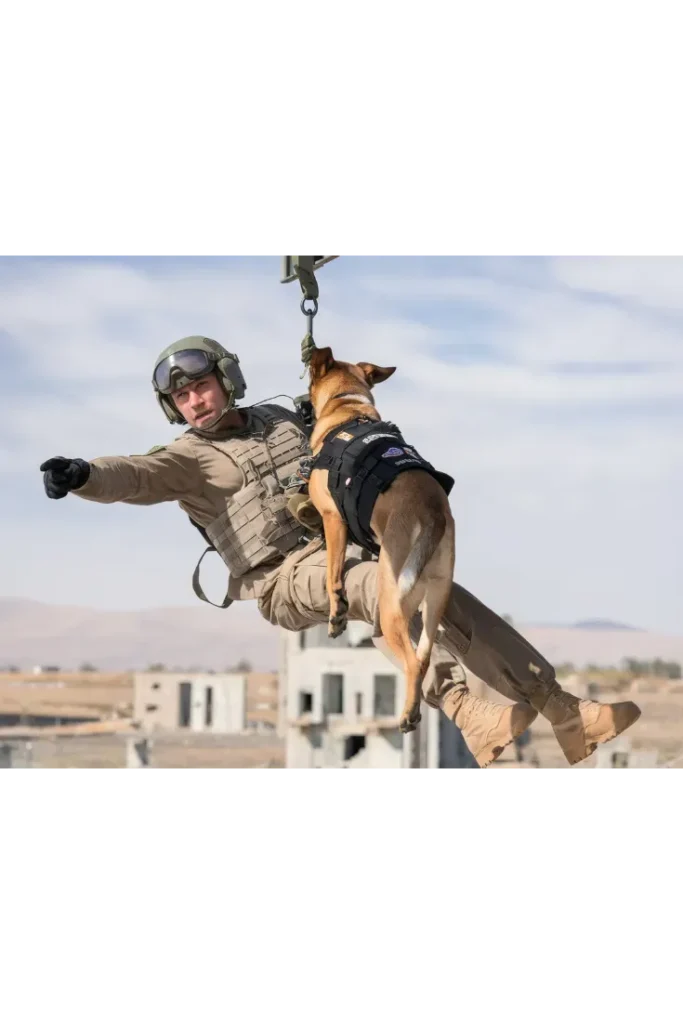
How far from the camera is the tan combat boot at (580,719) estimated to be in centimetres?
736

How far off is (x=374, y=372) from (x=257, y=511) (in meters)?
1.31

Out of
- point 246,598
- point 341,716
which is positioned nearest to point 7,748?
point 341,716

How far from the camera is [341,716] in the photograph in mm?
33719

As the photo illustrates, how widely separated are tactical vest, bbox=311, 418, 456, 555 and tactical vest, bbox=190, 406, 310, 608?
1.18 metres

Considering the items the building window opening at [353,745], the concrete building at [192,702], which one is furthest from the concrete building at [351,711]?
the concrete building at [192,702]

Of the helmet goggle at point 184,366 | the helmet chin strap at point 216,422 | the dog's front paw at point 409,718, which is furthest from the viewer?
the helmet chin strap at point 216,422

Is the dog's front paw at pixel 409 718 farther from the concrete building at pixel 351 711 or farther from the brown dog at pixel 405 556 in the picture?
the concrete building at pixel 351 711

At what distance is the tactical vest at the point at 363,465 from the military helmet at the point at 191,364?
1.26m

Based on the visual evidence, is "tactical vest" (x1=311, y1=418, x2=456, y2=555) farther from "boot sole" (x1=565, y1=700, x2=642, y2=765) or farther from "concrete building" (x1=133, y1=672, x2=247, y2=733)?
"concrete building" (x1=133, y1=672, x2=247, y2=733)

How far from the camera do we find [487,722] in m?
7.49

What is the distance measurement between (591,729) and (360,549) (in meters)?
1.52

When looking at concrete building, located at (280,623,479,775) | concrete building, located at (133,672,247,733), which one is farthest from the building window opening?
concrete building, located at (133,672,247,733)

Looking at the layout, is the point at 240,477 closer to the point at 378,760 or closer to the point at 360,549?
the point at 360,549

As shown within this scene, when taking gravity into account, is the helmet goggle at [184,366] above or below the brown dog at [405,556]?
above
